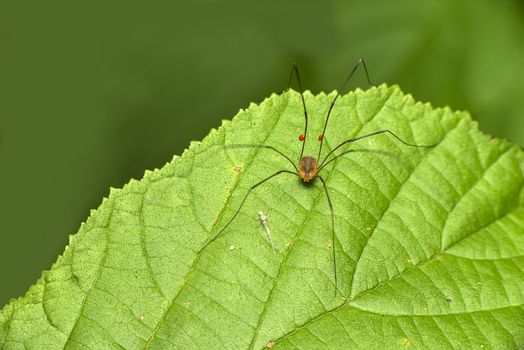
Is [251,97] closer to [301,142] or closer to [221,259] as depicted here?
[301,142]

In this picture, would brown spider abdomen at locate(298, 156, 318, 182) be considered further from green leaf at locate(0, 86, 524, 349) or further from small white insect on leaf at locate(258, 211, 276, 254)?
small white insect on leaf at locate(258, 211, 276, 254)

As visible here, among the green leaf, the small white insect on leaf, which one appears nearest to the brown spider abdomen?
the green leaf

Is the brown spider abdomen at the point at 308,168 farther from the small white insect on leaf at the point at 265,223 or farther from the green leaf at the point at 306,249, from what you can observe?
the small white insect on leaf at the point at 265,223

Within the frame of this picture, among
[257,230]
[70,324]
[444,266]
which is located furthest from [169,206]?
[444,266]

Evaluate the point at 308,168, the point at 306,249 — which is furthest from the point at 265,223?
the point at 308,168

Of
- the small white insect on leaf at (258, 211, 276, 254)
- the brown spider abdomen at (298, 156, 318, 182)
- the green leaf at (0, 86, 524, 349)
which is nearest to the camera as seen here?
the green leaf at (0, 86, 524, 349)

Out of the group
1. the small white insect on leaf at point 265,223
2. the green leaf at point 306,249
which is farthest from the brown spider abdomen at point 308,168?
the small white insect on leaf at point 265,223

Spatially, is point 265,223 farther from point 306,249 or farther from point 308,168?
point 308,168
